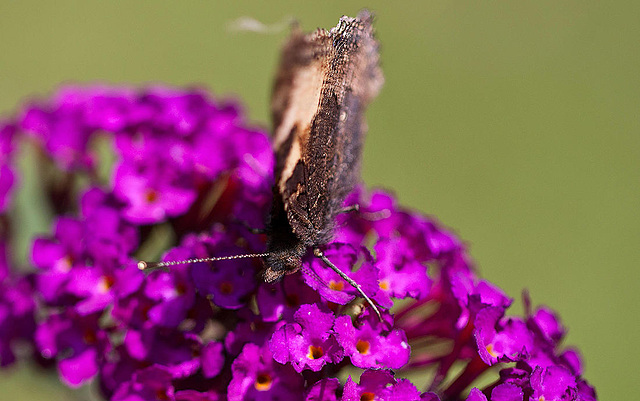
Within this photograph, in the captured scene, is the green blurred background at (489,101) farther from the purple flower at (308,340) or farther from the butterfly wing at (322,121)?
the purple flower at (308,340)

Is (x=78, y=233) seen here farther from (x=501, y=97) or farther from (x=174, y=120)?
(x=501, y=97)

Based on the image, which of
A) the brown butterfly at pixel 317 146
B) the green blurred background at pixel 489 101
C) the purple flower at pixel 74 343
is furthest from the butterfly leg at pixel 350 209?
the green blurred background at pixel 489 101

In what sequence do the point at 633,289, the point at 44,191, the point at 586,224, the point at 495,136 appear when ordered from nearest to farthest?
the point at 44,191 < the point at 633,289 < the point at 586,224 < the point at 495,136

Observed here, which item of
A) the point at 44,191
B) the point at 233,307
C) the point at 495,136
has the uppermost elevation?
the point at 233,307

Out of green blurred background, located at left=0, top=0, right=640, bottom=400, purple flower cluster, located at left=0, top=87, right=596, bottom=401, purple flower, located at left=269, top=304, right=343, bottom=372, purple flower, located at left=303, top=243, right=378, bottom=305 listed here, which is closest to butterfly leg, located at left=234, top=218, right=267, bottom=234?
purple flower cluster, located at left=0, top=87, right=596, bottom=401

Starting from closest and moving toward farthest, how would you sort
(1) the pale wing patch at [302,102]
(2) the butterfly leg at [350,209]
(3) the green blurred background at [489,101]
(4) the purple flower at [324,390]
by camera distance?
(4) the purple flower at [324,390]
(1) the pale wing patch at [302,102]
(2) the butterfly leg at [350,209]
(3) the green blurred background at [489,101]

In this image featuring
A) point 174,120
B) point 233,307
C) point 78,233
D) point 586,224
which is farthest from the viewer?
point 586,224

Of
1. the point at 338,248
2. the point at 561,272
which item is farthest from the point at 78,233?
the point at 561,272

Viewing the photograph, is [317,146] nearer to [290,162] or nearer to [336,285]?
[290,162]
